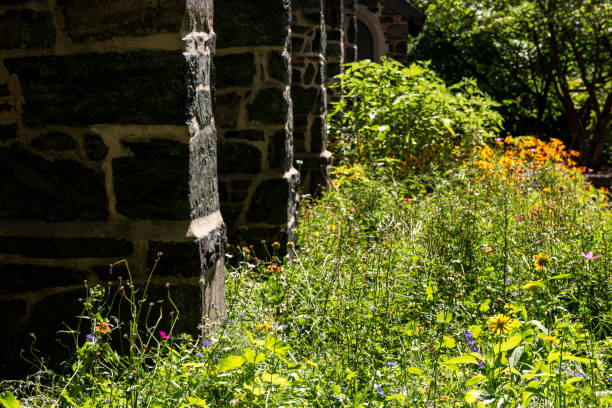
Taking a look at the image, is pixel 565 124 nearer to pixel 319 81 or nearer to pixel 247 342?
pixel 319 81

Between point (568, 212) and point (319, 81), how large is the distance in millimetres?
3016

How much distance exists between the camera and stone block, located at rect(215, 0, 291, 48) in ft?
14.7

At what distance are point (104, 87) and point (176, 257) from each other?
0.88 metres

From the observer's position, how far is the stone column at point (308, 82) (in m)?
6.38

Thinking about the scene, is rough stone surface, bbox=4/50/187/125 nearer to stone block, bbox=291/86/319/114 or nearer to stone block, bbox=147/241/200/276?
stone block, bbox=147/241/200/276

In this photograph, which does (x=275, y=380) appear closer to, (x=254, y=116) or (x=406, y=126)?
(x=254, y=116)

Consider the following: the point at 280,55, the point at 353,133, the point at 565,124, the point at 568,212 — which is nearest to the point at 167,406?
the point at 280,55

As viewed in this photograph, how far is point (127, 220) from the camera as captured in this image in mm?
2822

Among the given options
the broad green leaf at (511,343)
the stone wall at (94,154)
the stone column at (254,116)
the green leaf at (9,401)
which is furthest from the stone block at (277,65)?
the green leaf at (9,401)

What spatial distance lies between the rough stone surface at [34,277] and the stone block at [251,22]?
2384 mm

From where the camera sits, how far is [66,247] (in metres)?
2.82

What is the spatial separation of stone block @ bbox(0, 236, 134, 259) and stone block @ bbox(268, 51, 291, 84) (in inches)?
88.3

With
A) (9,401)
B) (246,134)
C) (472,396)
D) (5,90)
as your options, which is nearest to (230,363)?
(9,401)

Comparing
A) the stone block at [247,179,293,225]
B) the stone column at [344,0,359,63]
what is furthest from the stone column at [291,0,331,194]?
the stone column at [344,0,359,63]
